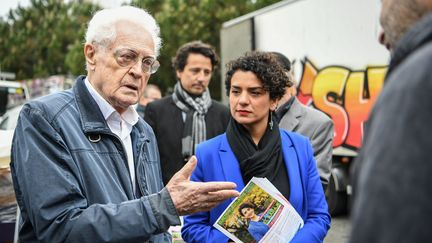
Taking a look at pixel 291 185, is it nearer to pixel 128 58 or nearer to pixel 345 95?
pixel 128 58

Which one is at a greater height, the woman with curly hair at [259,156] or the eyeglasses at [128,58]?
the eyeglasses at [128,58]

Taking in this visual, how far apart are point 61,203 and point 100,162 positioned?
23 centimetres

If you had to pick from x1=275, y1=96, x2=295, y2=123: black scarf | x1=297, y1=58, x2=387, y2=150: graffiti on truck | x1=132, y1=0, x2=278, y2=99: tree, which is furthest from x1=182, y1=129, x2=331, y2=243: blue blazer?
x1=132, y1=0, x2=278, y2=99: tree

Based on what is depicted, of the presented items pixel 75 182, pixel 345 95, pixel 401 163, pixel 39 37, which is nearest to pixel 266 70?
pixel 75 182

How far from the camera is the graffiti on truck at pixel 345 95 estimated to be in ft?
23.8

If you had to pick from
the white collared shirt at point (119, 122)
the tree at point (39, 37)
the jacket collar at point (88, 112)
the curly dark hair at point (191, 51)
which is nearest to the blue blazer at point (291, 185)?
the white collared shirt at point (119, 122)

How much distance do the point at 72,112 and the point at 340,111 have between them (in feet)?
20.2

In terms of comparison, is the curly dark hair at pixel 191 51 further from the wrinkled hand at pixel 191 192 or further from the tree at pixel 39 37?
the tree at pixel 39 37

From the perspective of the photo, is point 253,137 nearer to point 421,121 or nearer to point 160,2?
point 421,121

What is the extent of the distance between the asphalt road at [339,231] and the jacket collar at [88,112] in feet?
14.6

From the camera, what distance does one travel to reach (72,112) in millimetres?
2008

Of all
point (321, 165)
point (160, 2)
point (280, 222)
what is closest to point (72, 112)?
point (280, 222)

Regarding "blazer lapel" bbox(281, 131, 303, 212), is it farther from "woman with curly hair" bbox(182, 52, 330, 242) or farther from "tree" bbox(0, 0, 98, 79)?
"tree" bbox(0, 0, 98, 79)

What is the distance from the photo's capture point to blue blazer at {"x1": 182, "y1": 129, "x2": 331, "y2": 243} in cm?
264
